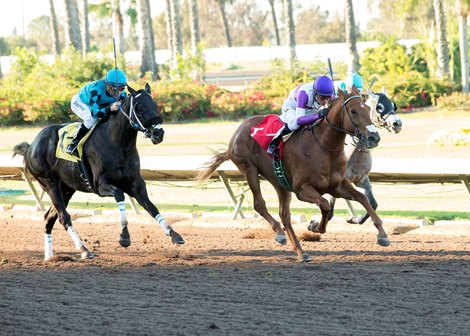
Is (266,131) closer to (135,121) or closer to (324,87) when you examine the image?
(324,87)

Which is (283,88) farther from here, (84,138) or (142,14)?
(84,138)

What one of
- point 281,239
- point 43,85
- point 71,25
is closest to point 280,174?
point 281,239

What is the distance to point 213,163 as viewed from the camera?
1159 centimetres

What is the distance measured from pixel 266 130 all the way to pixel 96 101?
1649 mm

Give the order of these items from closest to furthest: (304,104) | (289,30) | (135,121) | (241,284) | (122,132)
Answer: (241,284), (135,121), (304,104), (122,132), (289,30)

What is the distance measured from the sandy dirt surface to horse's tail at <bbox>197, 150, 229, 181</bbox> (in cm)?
69

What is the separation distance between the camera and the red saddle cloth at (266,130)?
32.7ft

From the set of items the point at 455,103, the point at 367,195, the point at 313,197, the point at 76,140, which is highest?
the point at 76,140

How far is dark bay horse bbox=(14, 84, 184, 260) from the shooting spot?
9.34 metres

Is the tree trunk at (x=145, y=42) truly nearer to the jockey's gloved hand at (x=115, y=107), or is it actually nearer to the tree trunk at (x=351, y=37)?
the tree trunk at (x=351, y=37)

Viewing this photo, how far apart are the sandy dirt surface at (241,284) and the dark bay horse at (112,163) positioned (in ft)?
1.39

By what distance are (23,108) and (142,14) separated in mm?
8725

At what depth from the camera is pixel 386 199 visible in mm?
15258

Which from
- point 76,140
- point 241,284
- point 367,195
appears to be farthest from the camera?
point 367,195
